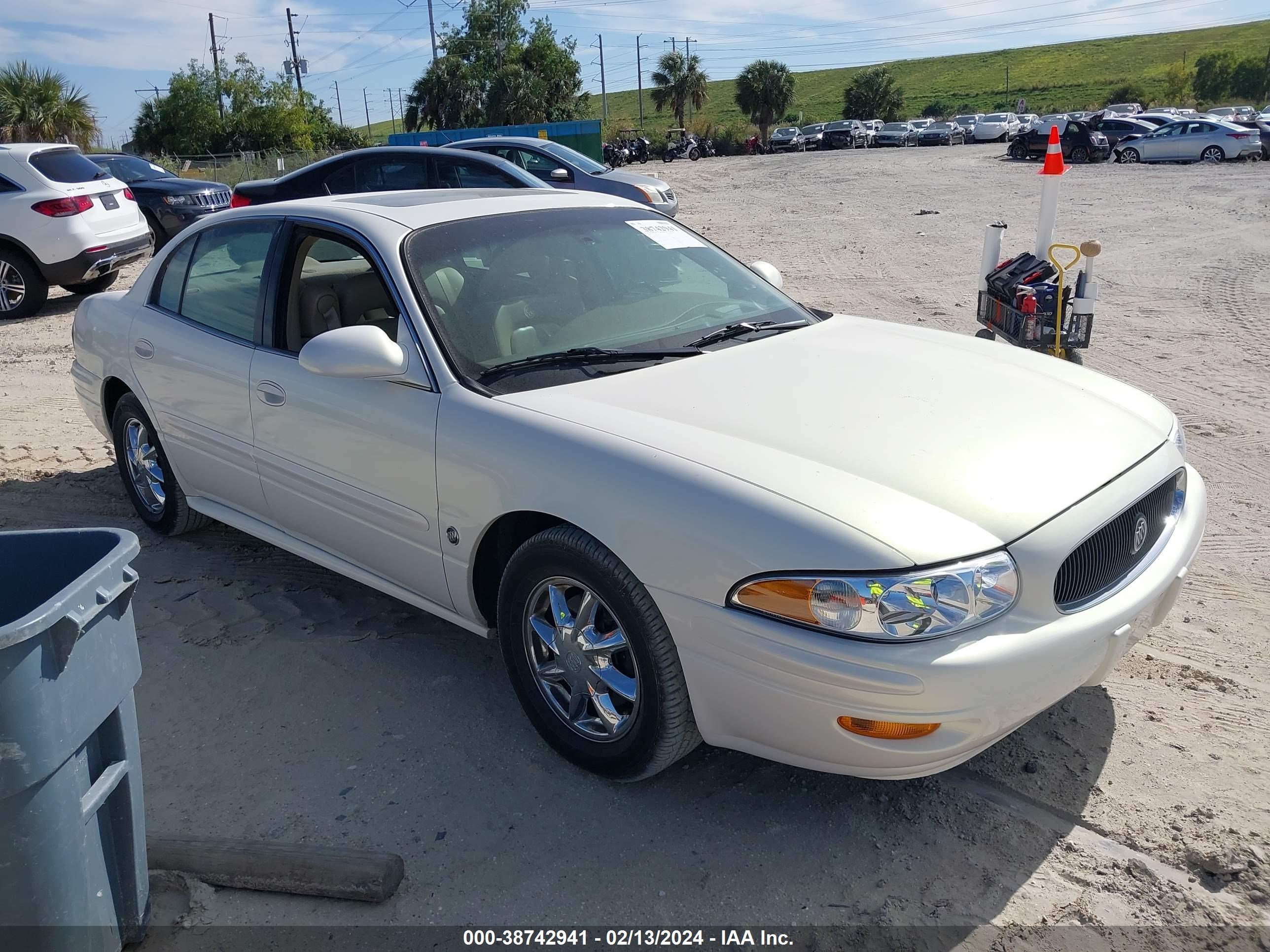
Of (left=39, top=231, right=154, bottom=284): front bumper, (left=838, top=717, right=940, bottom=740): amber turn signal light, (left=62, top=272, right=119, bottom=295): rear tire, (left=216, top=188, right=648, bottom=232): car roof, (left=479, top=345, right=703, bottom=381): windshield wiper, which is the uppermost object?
(left=216, top=188, right=648, bottom=232): car roof

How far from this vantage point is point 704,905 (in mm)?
2547

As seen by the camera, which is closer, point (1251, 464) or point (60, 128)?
point (1251, 464)

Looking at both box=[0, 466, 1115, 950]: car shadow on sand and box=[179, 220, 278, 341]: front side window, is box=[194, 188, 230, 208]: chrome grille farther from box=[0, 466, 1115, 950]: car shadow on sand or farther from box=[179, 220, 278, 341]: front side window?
box=[0, 466, 1115, 950]: car shadow on sand

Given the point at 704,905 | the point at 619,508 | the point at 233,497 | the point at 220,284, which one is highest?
the point at 220,284

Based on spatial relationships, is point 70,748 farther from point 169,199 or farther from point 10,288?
point 169,199

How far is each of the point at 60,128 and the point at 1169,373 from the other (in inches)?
1648

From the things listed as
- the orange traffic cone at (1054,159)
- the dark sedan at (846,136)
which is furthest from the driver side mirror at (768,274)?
the dark sedan at (846,136)

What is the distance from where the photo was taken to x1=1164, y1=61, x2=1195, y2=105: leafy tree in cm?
7738

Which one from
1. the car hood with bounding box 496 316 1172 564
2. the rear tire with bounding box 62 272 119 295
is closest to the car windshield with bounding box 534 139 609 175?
the rear tire with bounding box 62 272 119 295

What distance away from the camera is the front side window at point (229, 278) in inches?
161

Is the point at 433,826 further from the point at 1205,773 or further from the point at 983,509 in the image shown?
the point at 1205,773

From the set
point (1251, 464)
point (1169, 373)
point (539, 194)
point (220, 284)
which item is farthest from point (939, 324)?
point (220, 284)

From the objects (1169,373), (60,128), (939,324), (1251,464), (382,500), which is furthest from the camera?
(60,128)

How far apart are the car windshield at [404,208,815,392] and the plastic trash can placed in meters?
1.32
